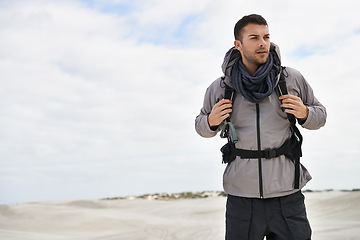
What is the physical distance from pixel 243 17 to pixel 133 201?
10153 millimetres

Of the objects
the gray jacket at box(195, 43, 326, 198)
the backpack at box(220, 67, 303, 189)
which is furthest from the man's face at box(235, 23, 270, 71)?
the backpack at box(220, 67, 303, 189)

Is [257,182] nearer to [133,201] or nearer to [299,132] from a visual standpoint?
[299,132]

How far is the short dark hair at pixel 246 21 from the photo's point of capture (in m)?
3.51

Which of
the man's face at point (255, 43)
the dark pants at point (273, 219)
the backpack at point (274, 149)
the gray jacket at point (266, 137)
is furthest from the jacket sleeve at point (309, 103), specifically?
the dark pants at point (273, 219)

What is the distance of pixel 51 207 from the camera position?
37.8 feet

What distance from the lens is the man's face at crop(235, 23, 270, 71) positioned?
137 inches

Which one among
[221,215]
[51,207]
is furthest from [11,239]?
[221,215]

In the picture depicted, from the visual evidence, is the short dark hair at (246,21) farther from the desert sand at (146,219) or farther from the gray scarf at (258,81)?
the desert sand at (146,219)

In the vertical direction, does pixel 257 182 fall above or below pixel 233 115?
below

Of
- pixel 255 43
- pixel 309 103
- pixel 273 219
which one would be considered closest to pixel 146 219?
pixel 273 219

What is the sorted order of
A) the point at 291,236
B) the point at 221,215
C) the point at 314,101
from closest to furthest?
the point at 291,236, the point at 314,101, the point at 221,215

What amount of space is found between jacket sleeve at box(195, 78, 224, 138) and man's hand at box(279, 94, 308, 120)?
1.76ft

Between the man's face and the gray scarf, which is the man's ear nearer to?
the man's face

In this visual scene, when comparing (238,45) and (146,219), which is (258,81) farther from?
(146,219)
